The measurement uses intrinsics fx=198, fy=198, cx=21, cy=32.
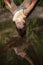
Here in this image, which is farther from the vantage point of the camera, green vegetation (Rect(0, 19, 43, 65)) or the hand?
the hand

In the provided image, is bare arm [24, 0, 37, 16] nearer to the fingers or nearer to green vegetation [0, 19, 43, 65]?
the fingers

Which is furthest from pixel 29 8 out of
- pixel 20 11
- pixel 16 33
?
pixel 16 33

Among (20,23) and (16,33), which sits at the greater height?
(20,23)

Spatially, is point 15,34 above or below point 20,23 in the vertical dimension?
below

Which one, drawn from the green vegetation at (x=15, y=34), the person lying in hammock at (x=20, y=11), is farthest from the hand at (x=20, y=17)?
the green vegetation at (x=15, y=34)


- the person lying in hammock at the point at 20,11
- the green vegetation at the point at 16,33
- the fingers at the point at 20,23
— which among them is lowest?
the green vegetation at the point at 16,33

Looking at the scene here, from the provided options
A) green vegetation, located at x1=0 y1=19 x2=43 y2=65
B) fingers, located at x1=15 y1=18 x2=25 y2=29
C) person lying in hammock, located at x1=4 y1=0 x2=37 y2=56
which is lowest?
green vegetation, located at x1=0 y1=19 x2=43 y2=65

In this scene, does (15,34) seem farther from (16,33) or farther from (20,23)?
(20,23)

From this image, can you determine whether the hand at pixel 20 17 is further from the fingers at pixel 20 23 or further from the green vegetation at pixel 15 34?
the green vegetation at pixel 15 34

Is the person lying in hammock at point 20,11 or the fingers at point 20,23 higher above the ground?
the person lying in hammock at point 20,11

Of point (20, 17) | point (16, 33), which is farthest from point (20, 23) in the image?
point (16, 33)

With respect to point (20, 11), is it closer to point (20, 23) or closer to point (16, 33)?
point (20, 23)

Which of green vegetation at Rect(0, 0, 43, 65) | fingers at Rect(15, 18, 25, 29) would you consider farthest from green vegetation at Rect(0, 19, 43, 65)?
fingers at Rect(15, 18, 25, 29)

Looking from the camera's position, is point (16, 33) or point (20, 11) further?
point (16, 33)
